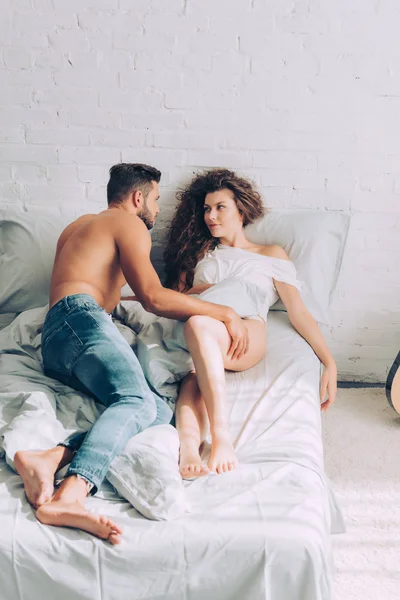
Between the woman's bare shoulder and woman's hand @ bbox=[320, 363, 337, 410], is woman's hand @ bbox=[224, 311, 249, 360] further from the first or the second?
the woman's bare shoulder

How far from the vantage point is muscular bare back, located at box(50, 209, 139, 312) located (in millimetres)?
2090

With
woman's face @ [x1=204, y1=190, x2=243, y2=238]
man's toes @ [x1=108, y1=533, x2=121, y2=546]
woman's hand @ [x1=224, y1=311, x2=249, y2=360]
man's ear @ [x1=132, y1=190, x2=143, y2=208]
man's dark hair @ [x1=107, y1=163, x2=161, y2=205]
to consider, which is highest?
man's dark hair @ [x1=107, y1=163, x2=161, y2=205]

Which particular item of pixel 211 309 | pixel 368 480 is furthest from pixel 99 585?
pixel 368 480

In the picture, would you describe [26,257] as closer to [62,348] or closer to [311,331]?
[62,348]

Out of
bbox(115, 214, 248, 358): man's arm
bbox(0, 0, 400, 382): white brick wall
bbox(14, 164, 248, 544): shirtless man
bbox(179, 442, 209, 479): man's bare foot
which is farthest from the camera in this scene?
bbox(0, 0, 400, 382): white brick wall

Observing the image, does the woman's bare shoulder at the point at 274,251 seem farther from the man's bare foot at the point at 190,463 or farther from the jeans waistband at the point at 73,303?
the man's bare foot at the point at 190,463

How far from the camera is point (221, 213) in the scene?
8.61ft

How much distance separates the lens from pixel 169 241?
274 centimetres

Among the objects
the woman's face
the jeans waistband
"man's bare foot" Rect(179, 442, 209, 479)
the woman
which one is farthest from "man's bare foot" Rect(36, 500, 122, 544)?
the woman's face

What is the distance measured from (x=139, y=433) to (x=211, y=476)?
0.71ft

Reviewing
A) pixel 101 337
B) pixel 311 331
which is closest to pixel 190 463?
pixel 101 337

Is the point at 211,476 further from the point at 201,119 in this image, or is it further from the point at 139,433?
the point at 201,119

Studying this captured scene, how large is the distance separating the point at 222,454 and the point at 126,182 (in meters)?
1.03

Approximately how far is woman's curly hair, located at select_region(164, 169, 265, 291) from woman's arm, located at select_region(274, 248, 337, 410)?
339 millimetres
